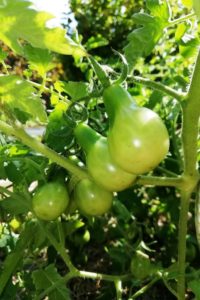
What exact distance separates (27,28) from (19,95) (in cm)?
14

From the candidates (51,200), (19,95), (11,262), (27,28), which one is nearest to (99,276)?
(11,262)

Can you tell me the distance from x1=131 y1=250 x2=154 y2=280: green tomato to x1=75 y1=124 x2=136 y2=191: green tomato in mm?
543

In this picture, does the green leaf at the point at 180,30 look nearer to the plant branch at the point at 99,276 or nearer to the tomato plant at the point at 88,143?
the tomato plant at the point at 88,143

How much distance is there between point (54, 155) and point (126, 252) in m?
0.74

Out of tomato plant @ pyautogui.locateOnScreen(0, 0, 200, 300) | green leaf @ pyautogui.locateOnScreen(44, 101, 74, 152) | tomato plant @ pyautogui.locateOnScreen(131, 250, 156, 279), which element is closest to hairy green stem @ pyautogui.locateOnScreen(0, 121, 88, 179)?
tomato plant @ pyautogui.locateOnScreen(0, 0, 200, 300)

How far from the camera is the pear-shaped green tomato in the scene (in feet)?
2.57

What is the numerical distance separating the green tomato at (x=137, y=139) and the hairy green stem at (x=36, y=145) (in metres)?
0.13

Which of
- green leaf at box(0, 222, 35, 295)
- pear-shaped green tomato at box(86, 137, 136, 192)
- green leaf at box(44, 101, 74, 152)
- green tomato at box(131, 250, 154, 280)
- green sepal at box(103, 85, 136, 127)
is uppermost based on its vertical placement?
green sepal at box(103, 85, 136, 127)

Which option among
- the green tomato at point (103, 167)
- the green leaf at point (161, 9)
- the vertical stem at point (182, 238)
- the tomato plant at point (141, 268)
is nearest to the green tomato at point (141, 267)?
the tomato plant at point (141, 268)

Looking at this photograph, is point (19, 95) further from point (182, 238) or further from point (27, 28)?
point (182, 238)

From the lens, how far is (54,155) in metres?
0.85

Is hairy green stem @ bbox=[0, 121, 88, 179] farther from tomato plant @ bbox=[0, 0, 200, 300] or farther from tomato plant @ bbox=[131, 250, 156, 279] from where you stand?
tomato plant @ bbox=[131, 250, 156, 279]

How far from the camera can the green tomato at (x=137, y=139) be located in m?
0.71

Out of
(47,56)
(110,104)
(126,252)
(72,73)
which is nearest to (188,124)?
(110,104)
